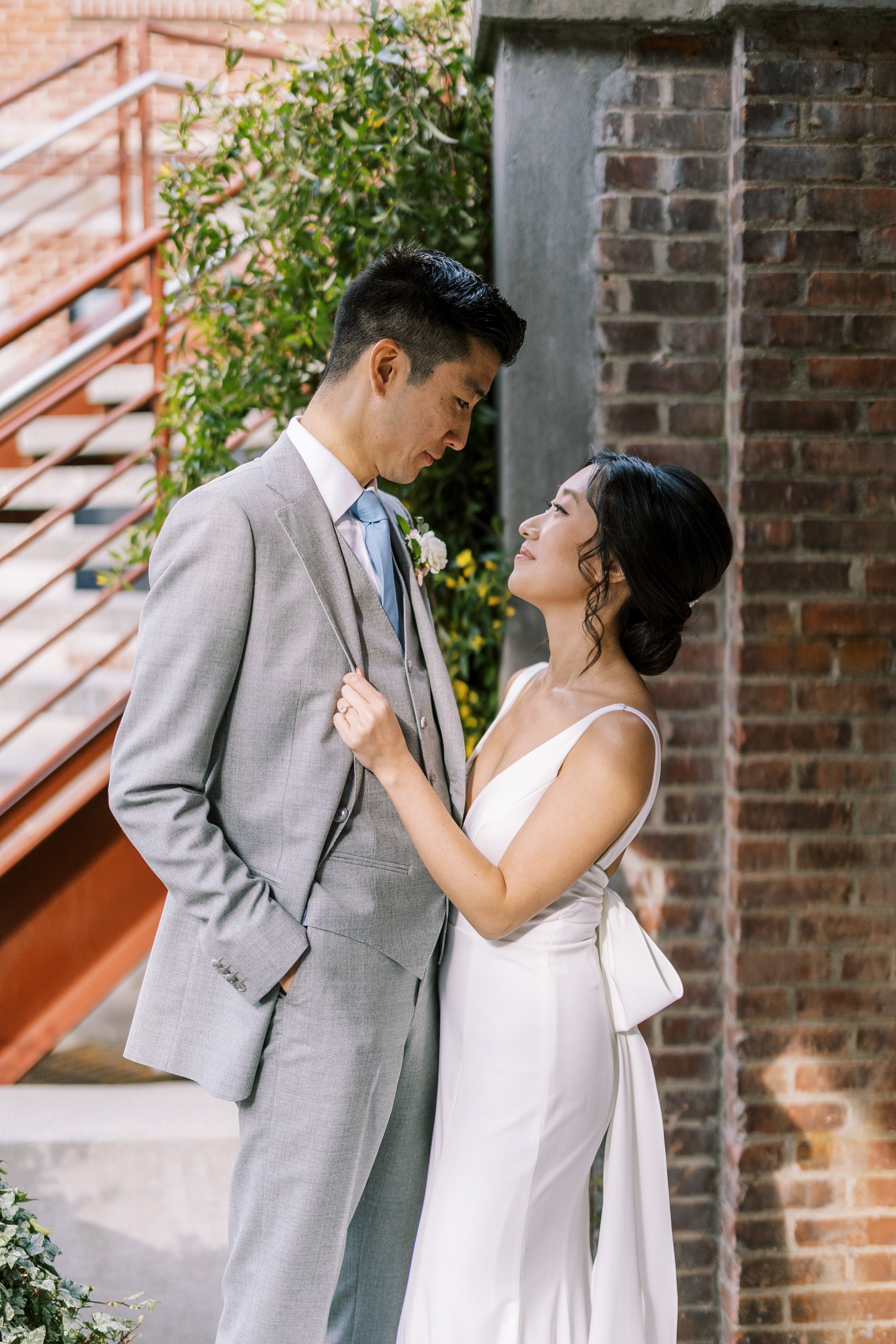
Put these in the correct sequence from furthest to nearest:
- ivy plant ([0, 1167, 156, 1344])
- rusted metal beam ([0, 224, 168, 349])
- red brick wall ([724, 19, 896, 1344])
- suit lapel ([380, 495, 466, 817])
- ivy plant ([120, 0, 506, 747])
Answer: rusted metal beam ([0, 224, 168, 349])
ivy plant ([120, 0, 506, 747])
red brick wall ([724, 19, 896, 1344])
suit lapel ([380, 495, 466, 817])
ivy plant ([0, 1167, 156, 1344])

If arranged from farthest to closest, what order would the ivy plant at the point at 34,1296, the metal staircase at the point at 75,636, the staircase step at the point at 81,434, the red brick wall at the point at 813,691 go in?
the staircase step at the point at 81,434 → the metal staircase at the point at 75,636 → the red brick wall at the point at 813,691 → the ivy plant at the point at 34,1296

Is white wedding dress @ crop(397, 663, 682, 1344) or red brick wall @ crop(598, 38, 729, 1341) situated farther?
red brick wall @ crop(598, 38, 729, 1341)

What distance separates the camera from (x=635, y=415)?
7.37ft

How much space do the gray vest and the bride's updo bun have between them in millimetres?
376

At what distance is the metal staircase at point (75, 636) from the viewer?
2734mm

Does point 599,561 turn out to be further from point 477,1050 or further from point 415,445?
point 477,1050

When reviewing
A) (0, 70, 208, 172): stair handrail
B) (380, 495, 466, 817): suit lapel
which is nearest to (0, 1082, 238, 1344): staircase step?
(380, 495, 466, 817): suit lapel

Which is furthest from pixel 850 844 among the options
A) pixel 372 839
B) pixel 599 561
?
pixel 372 839

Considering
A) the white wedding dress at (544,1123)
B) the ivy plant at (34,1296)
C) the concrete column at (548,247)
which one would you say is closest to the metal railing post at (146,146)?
the concrete column at (548,247)

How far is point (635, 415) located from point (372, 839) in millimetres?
1196

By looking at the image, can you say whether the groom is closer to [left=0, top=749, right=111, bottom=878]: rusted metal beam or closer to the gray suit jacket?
the gray suit jacket

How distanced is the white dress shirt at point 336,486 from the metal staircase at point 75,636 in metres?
1.30

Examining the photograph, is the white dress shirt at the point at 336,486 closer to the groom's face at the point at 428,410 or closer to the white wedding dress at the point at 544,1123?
the groom's face at the point at 428,410

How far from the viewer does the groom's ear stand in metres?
1.61
